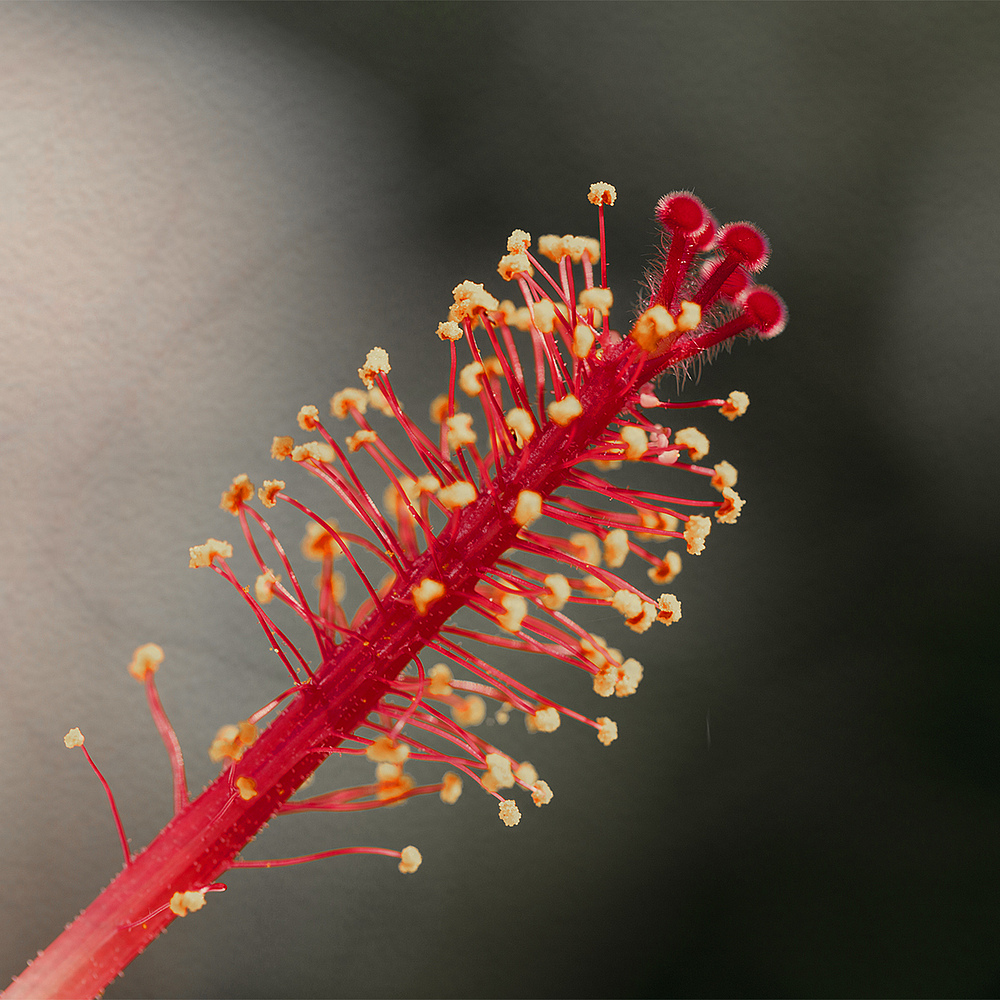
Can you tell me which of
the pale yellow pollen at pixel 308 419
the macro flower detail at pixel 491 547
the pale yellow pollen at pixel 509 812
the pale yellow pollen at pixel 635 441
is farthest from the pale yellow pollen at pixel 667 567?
the pale yellow pollen at pixel 308 419

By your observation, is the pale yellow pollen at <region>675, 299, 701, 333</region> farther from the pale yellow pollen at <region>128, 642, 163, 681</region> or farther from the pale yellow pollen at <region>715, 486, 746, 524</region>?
the pale yellow pollen at <region>128, 642, 163, 681</region>

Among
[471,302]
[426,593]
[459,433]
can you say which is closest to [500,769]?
[426,593]

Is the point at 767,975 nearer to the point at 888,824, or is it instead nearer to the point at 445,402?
the point at 888,824

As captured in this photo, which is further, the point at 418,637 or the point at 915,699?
the point at 915,699

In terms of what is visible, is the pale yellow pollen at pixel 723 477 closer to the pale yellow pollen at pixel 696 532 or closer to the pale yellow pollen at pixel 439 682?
the pale yellow pollen at pixel 696 532

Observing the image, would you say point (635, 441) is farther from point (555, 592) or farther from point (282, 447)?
point (282, 447)

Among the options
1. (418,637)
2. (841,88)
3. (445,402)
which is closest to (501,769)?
(418,637)
